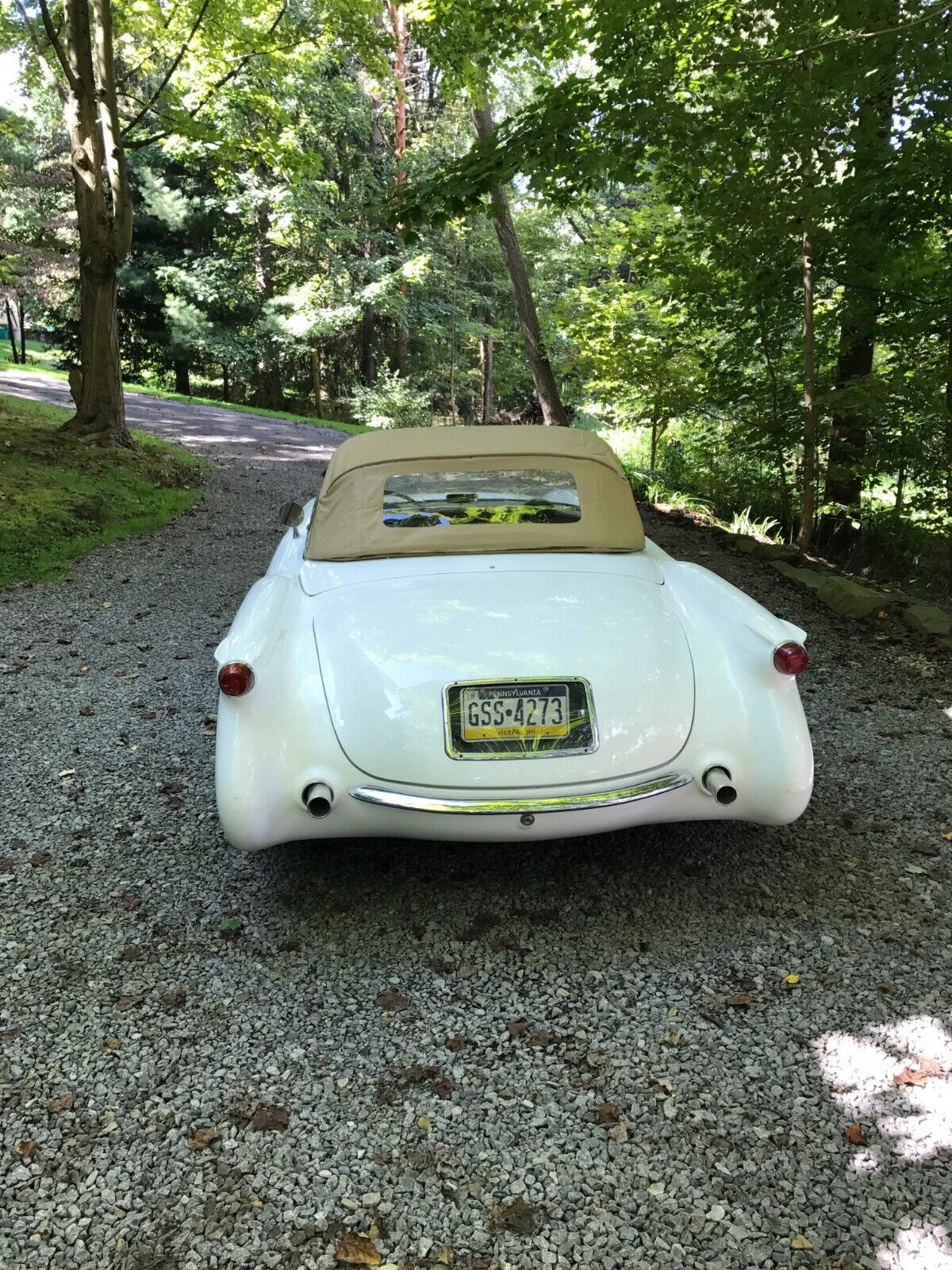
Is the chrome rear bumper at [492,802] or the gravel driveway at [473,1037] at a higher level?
the chrome rear bumper at [492,802]

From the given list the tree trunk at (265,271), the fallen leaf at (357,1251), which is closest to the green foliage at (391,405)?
the tree trunk at (265,271)

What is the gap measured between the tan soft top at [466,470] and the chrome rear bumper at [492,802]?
3.61 ft

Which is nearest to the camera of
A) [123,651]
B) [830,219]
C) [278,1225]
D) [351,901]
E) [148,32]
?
[278,1225]

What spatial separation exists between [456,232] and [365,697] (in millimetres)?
21511

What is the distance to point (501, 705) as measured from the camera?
2.55 m

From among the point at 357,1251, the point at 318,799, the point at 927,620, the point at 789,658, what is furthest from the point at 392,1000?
the point at 927,620

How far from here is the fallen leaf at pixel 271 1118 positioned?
6.52 feet

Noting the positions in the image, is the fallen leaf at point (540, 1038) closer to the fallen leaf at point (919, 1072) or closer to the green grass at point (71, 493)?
the fallen leaf at point (919, 1072)

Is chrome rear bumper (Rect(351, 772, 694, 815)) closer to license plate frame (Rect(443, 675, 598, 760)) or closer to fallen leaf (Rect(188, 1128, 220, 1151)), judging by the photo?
license plate frame (Rect(443, 675, 598, 760))

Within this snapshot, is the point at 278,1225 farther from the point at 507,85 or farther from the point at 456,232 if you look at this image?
the point at 507,85

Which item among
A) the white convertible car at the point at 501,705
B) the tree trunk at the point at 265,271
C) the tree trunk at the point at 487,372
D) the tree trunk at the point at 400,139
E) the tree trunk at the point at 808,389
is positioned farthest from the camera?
the tree trunk at the point at 487,372

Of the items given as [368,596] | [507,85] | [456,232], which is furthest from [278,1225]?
[507,85]

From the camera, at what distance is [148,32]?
1221 centimetres

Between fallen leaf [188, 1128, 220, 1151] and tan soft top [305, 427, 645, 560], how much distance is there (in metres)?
A: 1.97
